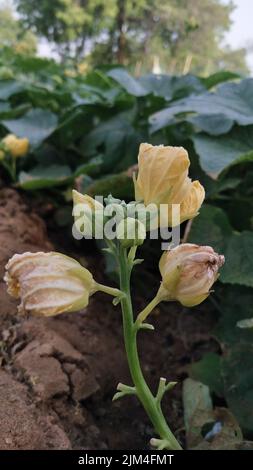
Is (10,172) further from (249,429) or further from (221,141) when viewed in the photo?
(249,429)

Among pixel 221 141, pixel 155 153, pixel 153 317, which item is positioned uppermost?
pixel 155 153

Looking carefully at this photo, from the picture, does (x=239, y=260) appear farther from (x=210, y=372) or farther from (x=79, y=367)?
(x=79, y=367)

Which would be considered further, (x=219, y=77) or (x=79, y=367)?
(x=219, y=77)

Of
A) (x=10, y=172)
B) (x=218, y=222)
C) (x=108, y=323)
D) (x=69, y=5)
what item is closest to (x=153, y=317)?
(x=108, y=323)

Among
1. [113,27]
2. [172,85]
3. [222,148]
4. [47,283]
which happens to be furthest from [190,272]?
[113,27]

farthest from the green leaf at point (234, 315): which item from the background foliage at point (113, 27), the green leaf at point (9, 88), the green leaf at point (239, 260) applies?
the background foliage at point (113, 27)
